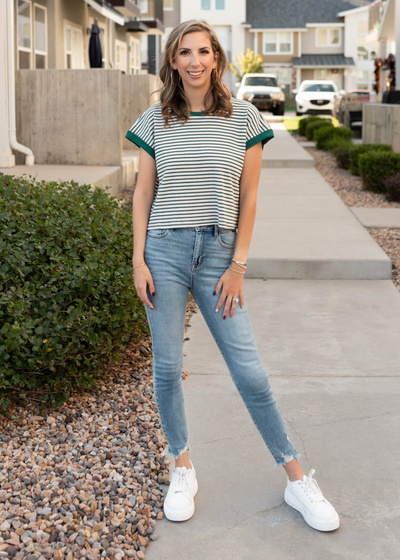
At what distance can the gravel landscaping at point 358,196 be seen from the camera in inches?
293

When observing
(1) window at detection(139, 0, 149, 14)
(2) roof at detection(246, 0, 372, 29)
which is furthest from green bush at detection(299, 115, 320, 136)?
(2) roof at detection(246, 0, 372, 29)

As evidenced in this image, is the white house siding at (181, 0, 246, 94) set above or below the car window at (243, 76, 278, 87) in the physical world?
above

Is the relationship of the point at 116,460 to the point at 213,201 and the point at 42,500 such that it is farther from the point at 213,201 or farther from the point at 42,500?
the point at 213,201

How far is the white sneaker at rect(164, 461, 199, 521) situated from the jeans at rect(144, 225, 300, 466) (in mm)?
399

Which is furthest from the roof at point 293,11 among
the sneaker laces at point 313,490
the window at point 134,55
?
the sneaker laces at point 313,490

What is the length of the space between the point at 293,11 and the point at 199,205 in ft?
190

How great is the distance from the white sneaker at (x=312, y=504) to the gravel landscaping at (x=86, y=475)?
0.52 m

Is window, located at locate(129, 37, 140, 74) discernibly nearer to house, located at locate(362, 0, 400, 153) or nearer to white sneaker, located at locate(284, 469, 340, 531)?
house, located at locate(362, 0, 400, 153)

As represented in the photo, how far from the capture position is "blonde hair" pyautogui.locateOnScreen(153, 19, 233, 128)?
2549 millimetres

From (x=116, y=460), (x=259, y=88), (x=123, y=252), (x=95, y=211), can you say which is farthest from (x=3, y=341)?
(x=259, y=88)

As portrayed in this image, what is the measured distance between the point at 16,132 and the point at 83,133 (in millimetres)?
1023

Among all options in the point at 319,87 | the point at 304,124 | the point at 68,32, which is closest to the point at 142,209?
the point at 68,32

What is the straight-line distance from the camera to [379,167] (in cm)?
1114

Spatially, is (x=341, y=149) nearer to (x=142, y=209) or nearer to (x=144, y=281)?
(x=142, y=209)
